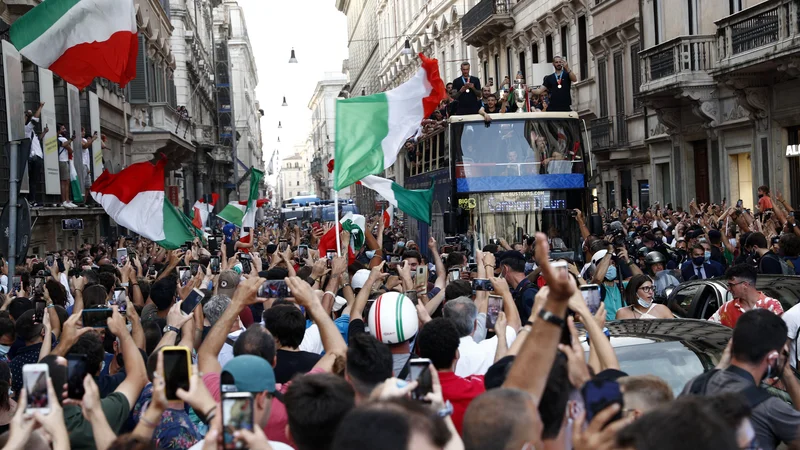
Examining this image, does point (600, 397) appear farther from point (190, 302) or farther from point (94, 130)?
point (94, 130)

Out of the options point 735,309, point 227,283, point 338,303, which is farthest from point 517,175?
point 735,309

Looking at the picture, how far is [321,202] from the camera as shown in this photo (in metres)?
75.9

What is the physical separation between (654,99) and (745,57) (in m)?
4.96

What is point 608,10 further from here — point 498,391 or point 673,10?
point 498,391

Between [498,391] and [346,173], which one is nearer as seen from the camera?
[498,391]

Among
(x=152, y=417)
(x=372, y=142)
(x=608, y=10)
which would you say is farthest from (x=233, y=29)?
(x=152, y=417)

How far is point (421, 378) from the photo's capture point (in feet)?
12.0

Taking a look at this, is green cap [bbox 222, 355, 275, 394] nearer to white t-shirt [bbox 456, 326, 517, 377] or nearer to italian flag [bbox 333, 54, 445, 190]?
white t-shirt [bbox 456, 326, 517, 377]

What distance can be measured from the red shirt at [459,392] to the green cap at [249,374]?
3.13 ft

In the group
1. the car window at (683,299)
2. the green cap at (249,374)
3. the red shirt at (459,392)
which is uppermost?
the green cap at (249,374)

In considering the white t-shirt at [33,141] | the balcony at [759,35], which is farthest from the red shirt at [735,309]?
the white t-shirt at [33,141]

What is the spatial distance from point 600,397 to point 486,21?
38.1 m

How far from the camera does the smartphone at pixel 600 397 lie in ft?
10.9

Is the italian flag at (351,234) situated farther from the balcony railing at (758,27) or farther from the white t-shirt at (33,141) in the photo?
the balcony railing at (758,27)
